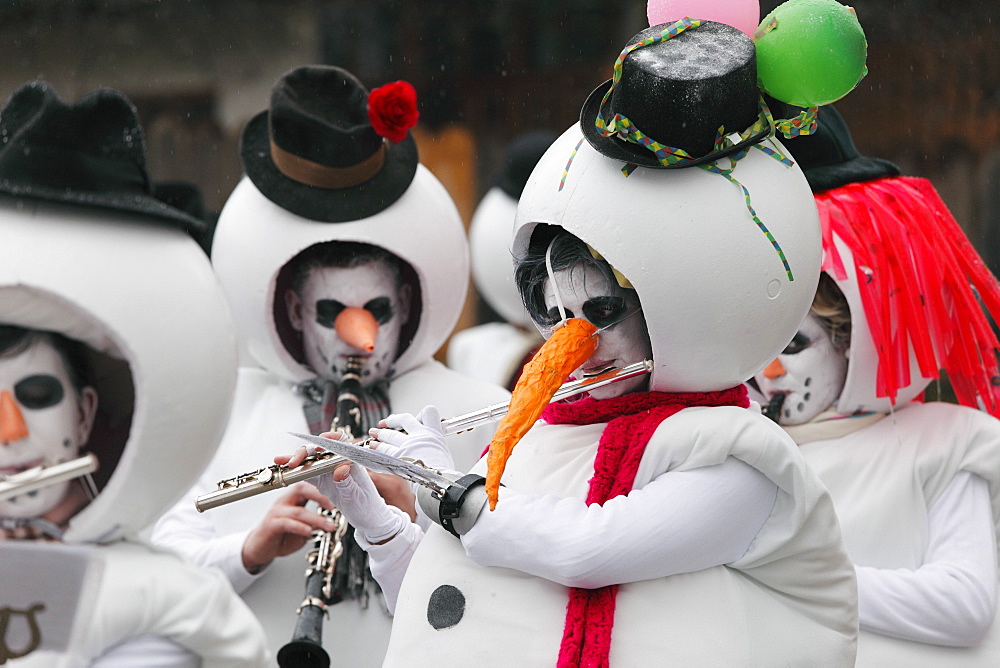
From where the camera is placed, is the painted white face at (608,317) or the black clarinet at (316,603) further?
the black clarinet at (316,603)

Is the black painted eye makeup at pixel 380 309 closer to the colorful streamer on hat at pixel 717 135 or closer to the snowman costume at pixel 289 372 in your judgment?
the snowman costume at pixel 289 372

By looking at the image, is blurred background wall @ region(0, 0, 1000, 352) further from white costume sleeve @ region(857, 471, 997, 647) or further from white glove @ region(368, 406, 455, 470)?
white glove @ region(368, 406, 455, 470)

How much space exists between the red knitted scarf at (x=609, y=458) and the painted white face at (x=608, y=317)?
47 millimetres

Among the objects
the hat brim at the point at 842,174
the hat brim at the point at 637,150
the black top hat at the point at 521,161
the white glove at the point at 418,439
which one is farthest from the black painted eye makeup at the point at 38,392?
the black top hat at the point at 521,161

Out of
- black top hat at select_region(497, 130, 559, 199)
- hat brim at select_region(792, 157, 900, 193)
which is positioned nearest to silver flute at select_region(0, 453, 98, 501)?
hat brim at select_region(792, 157, 900, 193)

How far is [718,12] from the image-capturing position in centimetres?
247

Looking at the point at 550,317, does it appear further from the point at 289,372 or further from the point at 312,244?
the point at 289,372

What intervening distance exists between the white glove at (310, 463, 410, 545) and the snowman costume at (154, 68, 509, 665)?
63cm

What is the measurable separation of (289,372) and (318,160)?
0.57 m

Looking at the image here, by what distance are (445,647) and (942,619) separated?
3.98ft

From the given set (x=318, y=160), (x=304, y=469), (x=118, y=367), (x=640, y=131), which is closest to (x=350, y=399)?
(x=318, y=160)

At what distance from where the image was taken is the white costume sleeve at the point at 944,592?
2.89m

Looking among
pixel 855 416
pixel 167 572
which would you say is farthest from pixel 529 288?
pixel 855 416

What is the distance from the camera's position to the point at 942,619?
289 cm
